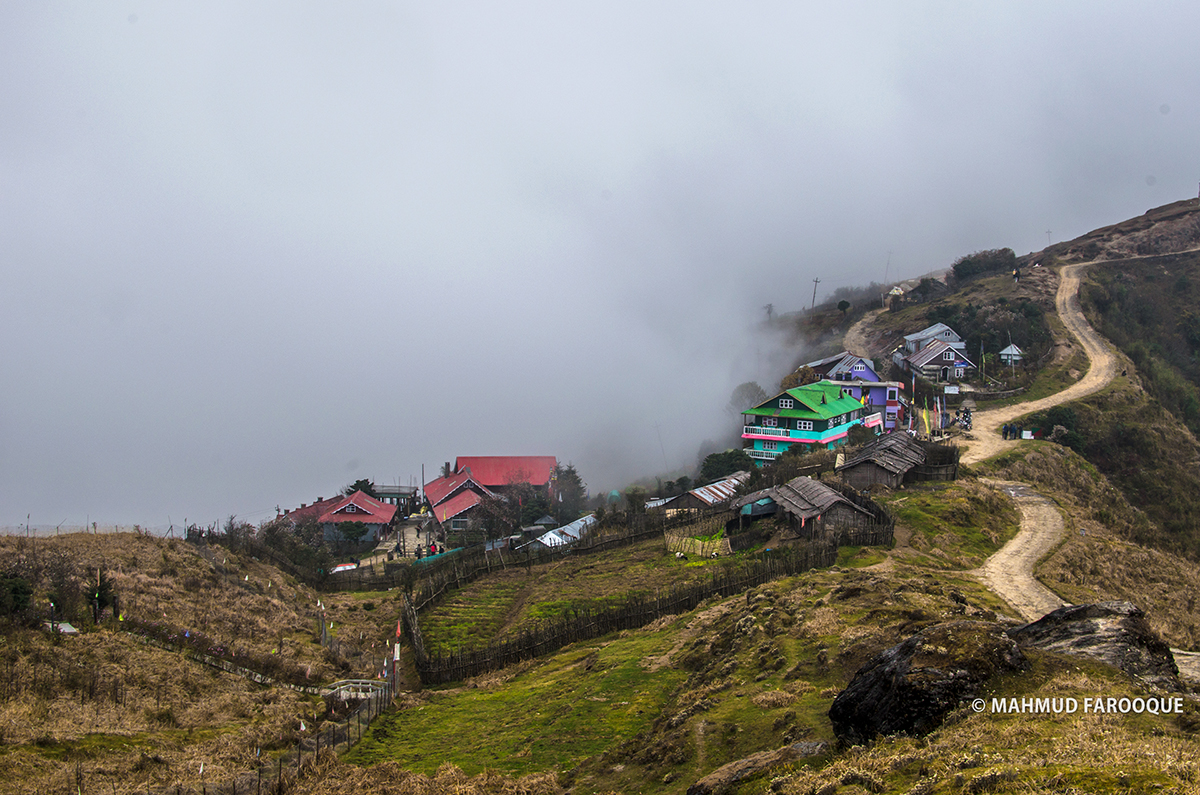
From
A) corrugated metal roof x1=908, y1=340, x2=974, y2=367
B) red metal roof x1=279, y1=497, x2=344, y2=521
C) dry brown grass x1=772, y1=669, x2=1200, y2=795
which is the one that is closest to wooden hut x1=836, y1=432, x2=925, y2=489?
dry brown grass x1=772, y1=669, x2=1200, y2=795

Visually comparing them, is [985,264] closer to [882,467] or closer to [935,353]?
[935,353]

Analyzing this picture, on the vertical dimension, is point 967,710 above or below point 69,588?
below

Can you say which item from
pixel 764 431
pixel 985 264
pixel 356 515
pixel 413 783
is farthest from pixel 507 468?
pixel 985 264

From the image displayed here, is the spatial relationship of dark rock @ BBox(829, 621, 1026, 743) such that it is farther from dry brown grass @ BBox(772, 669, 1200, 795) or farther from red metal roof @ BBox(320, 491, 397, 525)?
red metal roof @ BBox(320, 491, 397, 525)

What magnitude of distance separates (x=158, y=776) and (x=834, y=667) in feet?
51.9

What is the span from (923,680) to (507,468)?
67.4 m

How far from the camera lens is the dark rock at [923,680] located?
39.9 ft

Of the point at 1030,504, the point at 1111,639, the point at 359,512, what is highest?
the point at 359,512

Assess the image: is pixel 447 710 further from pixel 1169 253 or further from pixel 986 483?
pixel 1169 253

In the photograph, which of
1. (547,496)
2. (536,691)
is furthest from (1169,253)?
(536,691)

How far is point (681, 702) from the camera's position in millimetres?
19344

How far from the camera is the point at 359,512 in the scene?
67.8 metres

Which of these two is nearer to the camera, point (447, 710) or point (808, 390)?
point (447, 710)

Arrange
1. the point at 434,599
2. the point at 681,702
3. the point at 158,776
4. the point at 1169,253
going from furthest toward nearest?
the point at 1169,253 → the point at 434,599 → the point at 681,702 → the point at 158,776
